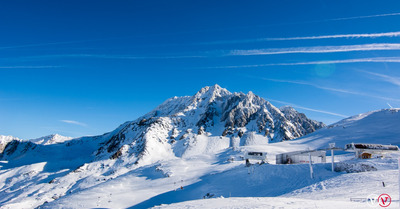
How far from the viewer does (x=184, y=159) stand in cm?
8081

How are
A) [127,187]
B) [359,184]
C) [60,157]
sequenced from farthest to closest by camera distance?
[60,157] < [127,187] < [359,184]

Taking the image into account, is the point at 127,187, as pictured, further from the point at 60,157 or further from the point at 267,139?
the point at 60,157

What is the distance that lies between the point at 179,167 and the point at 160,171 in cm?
553

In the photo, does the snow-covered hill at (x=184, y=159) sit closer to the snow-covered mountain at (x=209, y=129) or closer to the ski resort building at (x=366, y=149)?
the snow-covered mountain at (x=209, y=129)

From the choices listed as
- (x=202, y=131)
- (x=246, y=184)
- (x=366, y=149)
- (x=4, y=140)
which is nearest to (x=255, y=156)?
(x=246, y=184)

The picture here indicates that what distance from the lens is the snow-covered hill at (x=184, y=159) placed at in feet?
145

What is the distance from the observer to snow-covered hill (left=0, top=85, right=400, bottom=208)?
44188 millimetres

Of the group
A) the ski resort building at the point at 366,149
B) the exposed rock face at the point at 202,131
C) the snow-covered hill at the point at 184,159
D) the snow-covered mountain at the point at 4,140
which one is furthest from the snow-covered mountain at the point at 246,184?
the snow-covered mountain at the point at 4,140

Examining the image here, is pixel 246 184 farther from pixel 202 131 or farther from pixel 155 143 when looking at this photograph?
pixel 202 131

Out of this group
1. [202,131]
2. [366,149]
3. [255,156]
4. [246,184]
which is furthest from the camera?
[202,131]

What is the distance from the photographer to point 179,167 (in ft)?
225

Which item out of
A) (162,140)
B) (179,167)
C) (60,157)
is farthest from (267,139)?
(60,157)

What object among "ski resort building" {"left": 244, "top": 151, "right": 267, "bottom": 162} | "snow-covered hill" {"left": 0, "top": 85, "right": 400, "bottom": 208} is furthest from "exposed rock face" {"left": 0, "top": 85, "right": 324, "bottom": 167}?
"ski resort building" {"left": 244, "top": 151, "right": 267, "bottom": 162}

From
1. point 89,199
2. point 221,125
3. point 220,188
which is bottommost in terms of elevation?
point 89,199
